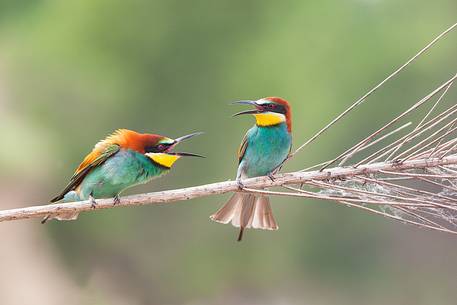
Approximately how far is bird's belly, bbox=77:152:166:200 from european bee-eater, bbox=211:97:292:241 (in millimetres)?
199

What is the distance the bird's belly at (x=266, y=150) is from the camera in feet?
6.18

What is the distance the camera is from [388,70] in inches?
231

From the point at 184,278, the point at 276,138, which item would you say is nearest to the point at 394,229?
the point at 184,278

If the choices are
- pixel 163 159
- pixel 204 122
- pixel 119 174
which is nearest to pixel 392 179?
pixel 163 159

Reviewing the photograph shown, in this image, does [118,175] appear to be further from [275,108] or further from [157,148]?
[275,108]

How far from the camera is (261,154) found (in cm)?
188

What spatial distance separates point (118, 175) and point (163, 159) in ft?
0.38

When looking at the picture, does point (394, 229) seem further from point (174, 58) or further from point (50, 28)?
point (50, 28)

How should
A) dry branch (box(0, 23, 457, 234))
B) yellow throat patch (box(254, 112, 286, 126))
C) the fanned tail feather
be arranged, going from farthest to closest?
yellow throat patch (box(254, 112, 286, 126)) < the fanned tail feather < dry branch (box(0, 23, 457, 234))

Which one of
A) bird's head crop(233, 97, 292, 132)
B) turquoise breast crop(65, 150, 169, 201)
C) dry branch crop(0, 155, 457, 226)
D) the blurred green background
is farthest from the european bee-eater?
the blurred green background

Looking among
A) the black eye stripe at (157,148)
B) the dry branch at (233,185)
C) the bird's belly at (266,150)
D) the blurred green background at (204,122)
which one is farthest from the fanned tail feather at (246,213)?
the blurred green background at (204,122)

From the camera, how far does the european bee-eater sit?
177 centimetres

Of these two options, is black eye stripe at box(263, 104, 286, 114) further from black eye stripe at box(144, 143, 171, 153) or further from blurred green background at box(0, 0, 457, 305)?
blurred green background at box(0, 0, 457, 305)

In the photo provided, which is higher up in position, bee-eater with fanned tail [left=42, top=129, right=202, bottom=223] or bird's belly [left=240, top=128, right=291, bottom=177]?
bird's belly [left=240, top=128, right=291, bottom=177]
